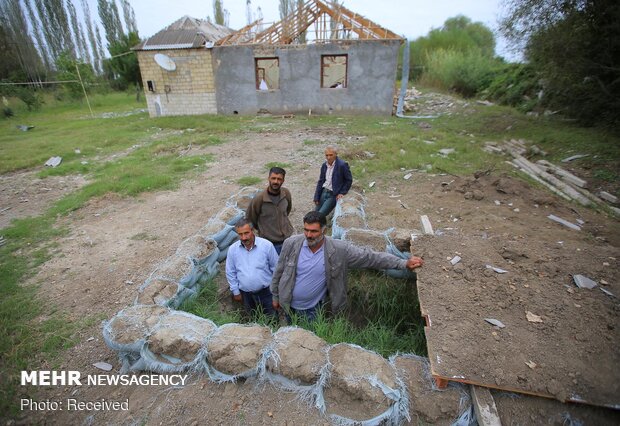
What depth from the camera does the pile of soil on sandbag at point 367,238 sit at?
341cm

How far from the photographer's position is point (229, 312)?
3340mm

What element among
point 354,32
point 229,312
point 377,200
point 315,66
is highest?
point 354,32

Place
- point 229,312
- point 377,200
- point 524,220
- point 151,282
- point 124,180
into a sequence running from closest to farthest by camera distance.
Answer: point 151,282 → point 229,312 → point 524,220 → point 377,200 → point 124,180

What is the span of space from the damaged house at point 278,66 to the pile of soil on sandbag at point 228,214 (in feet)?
33.6

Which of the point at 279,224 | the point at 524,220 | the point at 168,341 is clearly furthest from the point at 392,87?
the point at 168,341

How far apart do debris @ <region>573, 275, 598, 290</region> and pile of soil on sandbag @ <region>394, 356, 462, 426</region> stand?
4.66ft

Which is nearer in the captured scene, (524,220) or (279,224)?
(279,224)

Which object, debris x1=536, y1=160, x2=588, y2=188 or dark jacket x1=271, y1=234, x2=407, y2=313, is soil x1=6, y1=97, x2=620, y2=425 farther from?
debris x1=536, y1=160, x2=588, y2=188

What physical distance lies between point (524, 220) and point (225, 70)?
1272 centimetres

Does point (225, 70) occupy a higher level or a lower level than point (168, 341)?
higher

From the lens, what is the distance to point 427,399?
1.97 m

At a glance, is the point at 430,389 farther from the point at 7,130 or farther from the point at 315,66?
the point at 7,130

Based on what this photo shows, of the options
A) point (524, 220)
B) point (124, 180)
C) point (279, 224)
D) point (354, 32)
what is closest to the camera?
point (279, 224)

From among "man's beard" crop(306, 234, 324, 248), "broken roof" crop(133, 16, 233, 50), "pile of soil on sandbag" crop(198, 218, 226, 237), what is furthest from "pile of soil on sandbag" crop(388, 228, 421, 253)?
"broken roof" crop(133, 16, 233, 50)
